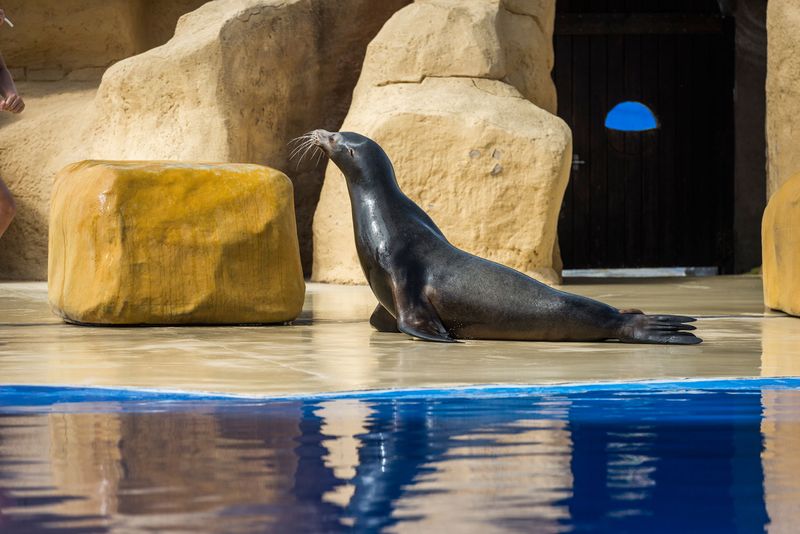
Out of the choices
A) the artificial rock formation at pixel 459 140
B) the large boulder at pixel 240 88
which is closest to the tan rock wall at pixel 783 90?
the artificial rock formation at pixel 459 140

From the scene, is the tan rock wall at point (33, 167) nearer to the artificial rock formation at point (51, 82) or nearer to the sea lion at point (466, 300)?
the artificial rock formation at point (51, 82)

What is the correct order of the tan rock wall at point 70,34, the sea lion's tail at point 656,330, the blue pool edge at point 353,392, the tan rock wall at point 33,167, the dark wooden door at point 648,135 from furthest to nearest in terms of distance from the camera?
the dark wooden door at point 648,135, the tan rock wall at point 70,34, the tan rock wall at point 33,167, the sea lion's tail at point 656,330, the blue pool edge at point 353,392

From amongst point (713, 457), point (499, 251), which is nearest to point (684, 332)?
point (713, 457)

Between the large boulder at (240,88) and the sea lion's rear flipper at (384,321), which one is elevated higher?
the large boulder at (240,88)

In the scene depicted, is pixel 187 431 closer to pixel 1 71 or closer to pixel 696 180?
pixel 1 71

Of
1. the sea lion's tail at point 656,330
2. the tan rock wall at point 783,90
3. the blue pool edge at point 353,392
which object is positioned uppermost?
the tan rock wall at point 783,90

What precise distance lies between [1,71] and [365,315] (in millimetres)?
2244

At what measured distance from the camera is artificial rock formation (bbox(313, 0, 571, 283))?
980 centimetres

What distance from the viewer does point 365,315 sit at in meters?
6.68

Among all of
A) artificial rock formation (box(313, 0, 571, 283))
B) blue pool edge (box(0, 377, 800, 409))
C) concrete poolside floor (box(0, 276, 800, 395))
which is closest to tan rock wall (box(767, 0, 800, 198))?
artificial rock formation (box(313, 0, 571, 283))

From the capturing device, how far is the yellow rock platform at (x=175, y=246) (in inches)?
230

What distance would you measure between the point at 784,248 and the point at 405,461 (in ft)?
14.9

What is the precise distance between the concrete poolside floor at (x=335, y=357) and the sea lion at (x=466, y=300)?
110mm

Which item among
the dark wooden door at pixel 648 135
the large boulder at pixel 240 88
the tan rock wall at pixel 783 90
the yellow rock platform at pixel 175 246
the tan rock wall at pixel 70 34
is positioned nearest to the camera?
the yellow rock platform at pixel 175 246
